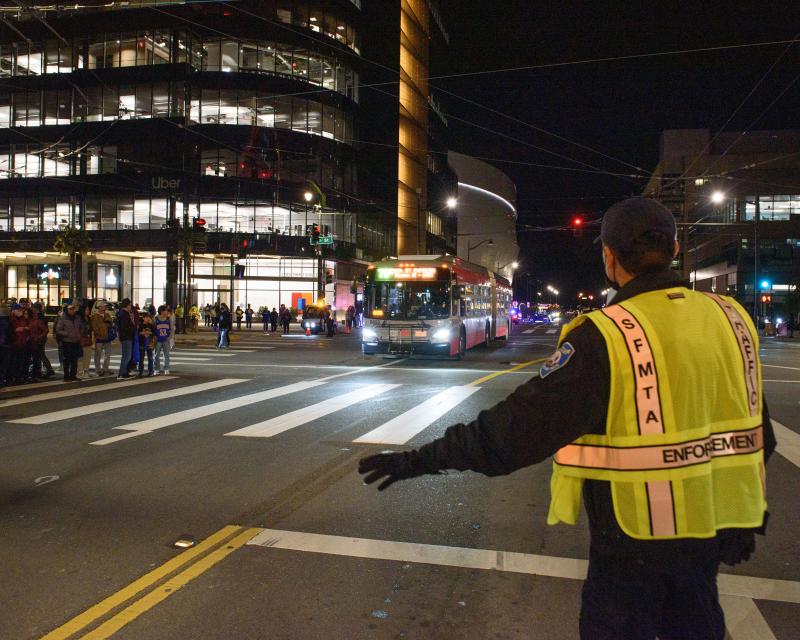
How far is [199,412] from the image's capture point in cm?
1038

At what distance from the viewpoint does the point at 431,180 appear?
66.7m

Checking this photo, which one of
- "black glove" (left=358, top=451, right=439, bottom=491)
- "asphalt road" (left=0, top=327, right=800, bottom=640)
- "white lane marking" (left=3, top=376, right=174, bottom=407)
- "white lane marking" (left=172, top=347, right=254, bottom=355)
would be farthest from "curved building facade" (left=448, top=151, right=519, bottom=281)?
"black glove" (left=358, top=451, right=439, bottom=491)

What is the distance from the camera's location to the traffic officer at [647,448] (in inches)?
75.1

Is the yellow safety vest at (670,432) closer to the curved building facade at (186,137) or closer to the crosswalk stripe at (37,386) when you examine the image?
the crosswalk stripe at (37,386)

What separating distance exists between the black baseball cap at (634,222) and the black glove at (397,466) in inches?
39.4

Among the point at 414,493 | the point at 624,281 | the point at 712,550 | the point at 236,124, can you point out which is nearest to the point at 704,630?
the point at 712,550

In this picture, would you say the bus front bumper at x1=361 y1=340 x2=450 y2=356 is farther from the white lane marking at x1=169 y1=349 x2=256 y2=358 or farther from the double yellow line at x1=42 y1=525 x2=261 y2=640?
the double yellow line at x1=42 y1=525 x2=261 y2=640

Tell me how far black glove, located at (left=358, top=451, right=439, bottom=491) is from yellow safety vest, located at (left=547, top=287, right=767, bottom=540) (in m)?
0.44

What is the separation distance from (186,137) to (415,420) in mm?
43398

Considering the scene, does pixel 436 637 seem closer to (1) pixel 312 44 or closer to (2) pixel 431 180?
(1) pixel 312 44

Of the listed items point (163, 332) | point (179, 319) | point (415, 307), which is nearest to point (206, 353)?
point (163, 332)

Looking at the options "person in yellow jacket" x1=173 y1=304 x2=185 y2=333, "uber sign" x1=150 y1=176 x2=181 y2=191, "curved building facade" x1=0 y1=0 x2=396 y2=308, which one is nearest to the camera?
"person in yellow jacket" x1=173 y1=304 x2=185 y2=333

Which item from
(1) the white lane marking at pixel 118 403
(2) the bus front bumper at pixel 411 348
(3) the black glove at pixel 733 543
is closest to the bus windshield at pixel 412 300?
(2) the bus front bumper at pixel 411 348

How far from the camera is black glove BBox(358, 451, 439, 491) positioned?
6.95 feet
